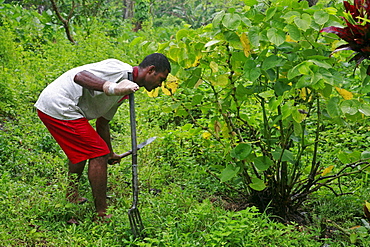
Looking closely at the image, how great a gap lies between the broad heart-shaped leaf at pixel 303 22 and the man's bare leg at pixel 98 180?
1.75 meters

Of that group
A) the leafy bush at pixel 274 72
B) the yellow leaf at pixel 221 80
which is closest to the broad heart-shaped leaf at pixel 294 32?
the leafy bush at pixel 274 72

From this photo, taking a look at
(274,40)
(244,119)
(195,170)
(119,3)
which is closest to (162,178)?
(195,170)

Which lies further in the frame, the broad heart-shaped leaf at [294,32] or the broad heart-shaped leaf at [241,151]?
the broad heart-shaped leaf at [241,151]

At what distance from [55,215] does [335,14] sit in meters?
2.51

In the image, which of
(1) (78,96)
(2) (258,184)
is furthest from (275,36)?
(1) (78,96)

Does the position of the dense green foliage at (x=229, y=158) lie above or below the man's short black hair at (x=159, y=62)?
below

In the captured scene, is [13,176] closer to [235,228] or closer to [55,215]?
[55,215]

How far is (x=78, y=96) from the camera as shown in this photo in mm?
3184

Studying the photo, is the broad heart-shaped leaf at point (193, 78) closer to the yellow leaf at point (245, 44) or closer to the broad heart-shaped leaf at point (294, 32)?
the yellow leaf at point (245, 44)

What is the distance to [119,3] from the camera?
17.9 metres

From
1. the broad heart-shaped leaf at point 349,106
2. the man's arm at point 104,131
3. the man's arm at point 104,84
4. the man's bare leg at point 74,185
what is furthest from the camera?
the man's arm at point 104,131

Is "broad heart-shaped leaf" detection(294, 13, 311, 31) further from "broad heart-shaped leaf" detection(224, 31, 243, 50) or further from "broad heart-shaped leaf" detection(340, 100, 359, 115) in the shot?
"broad heart-shaped leaf" detection(340, 100, 359, 115)

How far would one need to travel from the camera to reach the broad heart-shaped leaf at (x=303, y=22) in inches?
93.4

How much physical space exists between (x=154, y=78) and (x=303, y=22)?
122cm
